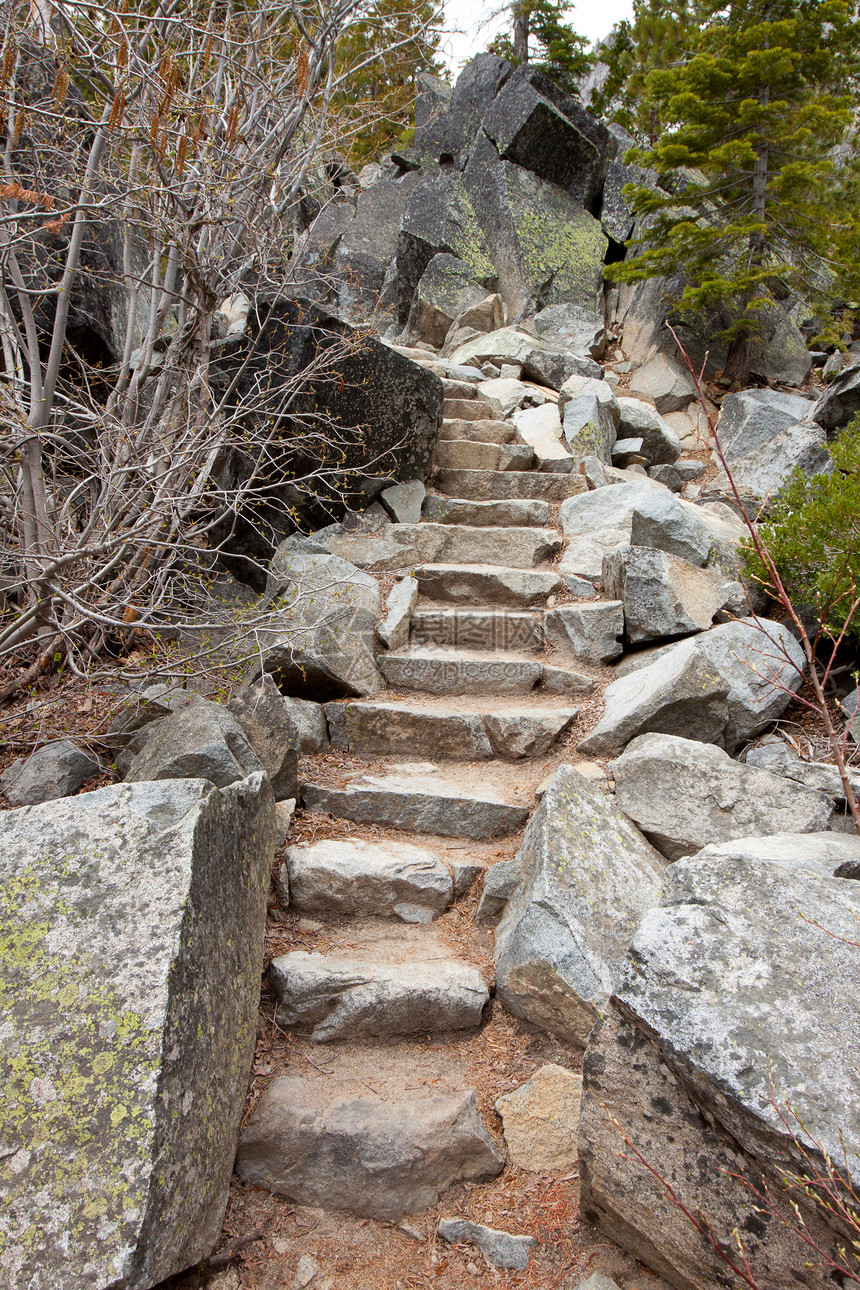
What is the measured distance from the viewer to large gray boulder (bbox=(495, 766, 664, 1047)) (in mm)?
2803

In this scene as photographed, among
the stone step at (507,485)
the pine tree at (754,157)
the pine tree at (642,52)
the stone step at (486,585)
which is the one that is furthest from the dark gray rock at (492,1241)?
the pine tree at (642,52)

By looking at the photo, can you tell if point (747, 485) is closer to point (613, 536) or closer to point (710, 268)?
point (613, 536)

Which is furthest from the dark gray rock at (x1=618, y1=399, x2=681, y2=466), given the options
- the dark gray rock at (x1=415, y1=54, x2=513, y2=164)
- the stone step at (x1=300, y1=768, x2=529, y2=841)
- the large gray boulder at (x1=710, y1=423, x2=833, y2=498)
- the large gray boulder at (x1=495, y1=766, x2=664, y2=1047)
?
the dark gray rock at (x1=415, y1=54, x2=513, y2=164)

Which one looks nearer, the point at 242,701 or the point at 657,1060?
the point at 657,1060

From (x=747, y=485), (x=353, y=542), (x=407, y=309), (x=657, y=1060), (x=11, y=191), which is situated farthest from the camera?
(x=407, y=309)

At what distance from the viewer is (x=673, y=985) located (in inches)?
79.2

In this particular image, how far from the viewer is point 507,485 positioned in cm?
798

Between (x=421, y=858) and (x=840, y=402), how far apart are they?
8296mm

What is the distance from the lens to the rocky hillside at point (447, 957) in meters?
1.83

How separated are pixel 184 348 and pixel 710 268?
10.5 meters

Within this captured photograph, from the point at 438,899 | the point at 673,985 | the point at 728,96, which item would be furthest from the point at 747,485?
the point at 673,985

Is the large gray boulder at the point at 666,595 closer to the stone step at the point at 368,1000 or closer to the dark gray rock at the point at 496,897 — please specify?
the dark gray rock at the point at 496,897

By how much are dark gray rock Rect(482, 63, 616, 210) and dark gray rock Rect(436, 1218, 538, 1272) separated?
688 inches

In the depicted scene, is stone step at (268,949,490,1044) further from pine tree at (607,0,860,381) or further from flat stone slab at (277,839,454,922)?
pine tree at (607,0,860,381)
